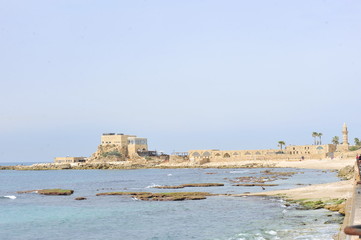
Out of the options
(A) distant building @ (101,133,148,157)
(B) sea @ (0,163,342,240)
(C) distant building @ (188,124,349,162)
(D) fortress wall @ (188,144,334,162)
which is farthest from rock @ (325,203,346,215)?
(A) distant building @ (101,133,148,157)

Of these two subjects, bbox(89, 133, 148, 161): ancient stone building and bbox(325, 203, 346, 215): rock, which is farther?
bbox(89, 133, 148, 161): ancient stone building

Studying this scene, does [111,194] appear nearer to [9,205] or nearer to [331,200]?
[9,205]

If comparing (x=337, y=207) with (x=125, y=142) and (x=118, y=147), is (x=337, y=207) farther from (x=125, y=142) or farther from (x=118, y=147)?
(x=125, y=142)

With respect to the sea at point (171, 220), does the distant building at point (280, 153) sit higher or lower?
higher

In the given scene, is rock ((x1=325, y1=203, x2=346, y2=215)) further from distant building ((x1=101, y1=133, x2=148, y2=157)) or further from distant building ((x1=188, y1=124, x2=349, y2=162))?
distant building ((x1=101, y1=133, x2=148, y2=157))

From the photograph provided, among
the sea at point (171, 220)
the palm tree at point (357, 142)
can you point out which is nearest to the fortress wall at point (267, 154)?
the palm tree at point (357, 142)

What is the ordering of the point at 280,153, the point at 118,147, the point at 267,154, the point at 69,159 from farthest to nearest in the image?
the point at 69,159, the point at 118,147, the point at 267,154, the point at 280,153

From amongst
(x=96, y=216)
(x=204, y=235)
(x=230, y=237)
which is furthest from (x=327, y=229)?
(x=96, y=216)

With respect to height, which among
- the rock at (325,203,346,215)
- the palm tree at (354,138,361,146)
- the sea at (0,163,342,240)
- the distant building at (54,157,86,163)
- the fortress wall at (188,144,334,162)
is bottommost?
the sea at (0,163,342,240)

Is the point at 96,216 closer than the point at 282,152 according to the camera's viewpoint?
Yes

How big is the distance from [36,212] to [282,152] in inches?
4743

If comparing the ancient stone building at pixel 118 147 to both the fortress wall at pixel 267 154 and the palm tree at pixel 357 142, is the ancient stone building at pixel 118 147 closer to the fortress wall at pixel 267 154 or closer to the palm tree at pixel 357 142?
the fortress wall at pixel 267 154

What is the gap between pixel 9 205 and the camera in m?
44.3

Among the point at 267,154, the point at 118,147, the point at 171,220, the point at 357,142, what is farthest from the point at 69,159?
the point at 171,220
